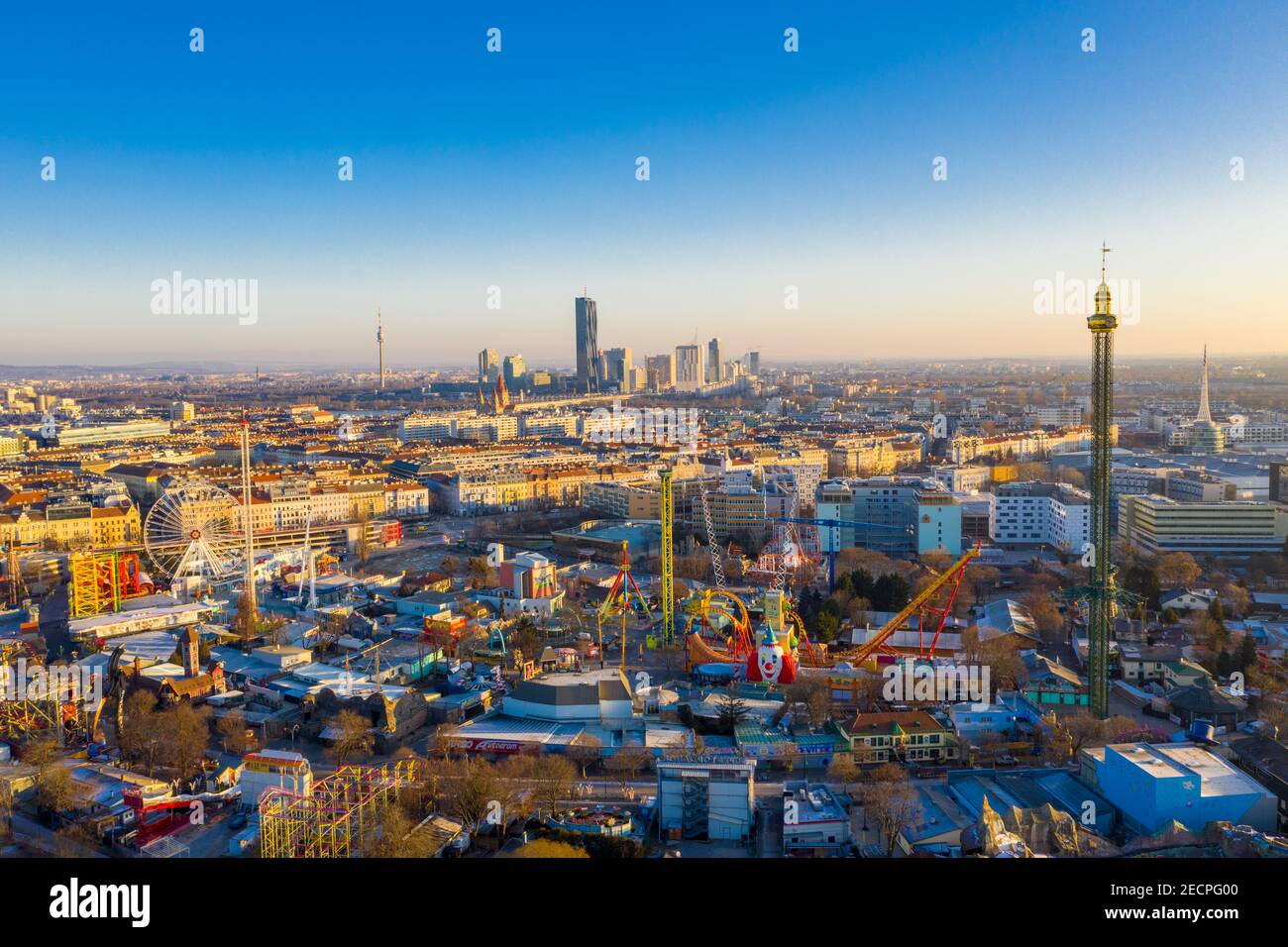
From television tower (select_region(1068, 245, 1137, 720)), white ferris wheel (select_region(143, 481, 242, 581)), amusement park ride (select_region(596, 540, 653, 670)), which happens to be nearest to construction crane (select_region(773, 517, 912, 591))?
amusement park ride (select_region(596, 540, 653, 670))

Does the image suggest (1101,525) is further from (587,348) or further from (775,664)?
(587,348)

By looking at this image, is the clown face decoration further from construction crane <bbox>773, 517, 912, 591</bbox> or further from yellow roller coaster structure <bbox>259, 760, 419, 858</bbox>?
yellow roller coaster structure <bbox>259, 760, 419, 858</bbox>

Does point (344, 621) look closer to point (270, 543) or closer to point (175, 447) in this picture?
point (270, 543)
